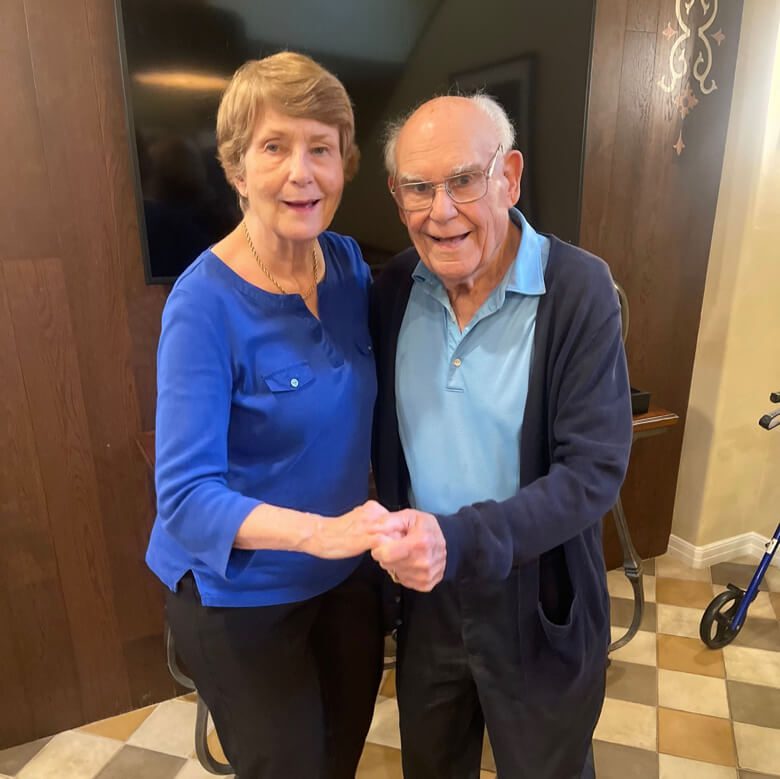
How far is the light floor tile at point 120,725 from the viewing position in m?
1.90

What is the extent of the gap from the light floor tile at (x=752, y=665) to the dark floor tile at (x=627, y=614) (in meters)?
0.24

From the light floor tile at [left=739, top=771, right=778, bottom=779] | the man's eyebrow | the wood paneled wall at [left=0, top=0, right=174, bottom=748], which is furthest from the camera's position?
the light floor tile at [left=739, top=771, right=778, bottom=779]

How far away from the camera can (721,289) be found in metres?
2.39

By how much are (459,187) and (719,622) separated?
1.84 metres

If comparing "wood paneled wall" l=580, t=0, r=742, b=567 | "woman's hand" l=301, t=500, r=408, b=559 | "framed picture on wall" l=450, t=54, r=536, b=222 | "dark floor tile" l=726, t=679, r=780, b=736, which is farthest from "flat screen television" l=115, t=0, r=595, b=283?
"dark floor tile" l=726, t=679, r=780, b=736

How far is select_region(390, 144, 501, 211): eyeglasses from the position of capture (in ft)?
3.24

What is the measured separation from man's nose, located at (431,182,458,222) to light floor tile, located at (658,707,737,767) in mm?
1611

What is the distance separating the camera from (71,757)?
1.82 meters

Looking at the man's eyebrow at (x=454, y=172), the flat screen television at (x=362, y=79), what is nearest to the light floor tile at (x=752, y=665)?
the flat screen television at (x=362, y=79)

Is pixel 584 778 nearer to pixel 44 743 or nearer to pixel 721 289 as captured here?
pixel 44 743

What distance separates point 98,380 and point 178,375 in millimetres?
879

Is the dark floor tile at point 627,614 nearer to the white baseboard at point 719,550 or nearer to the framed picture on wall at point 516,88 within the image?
the white baseboard at point 719,550

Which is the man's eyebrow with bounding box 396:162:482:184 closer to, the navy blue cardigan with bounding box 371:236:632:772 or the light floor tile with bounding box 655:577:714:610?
the navy blue cardigan with bounding box 371:236:632:772

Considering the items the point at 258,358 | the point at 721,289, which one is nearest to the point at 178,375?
the point at 258,358
